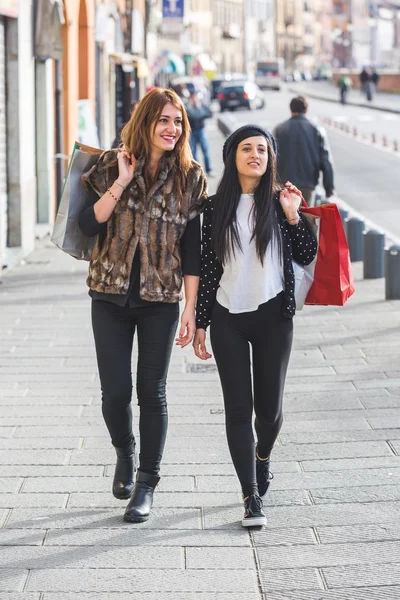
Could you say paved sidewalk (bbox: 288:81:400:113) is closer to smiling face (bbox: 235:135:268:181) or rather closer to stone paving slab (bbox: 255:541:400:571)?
smiling face (bbox: 235:135:268:181)

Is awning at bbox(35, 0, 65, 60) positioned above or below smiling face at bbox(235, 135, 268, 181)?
above

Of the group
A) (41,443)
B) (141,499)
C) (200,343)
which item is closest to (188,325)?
(200,343)

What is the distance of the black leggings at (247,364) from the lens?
5.14 metres

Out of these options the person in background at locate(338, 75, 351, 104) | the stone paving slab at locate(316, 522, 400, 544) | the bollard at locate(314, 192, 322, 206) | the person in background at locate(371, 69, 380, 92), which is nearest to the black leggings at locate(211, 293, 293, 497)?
the stone paving slab at locate(316, 522, 400, 544)

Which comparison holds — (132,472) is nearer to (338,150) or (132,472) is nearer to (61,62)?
(61,62)

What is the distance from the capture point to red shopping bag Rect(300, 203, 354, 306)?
5.27 metres

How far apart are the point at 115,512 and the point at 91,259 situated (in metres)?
1.05

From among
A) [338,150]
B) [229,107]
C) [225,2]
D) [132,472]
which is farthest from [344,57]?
[132,472]

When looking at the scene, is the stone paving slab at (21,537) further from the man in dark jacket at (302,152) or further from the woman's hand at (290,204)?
the man in dark jacket at (302,152)

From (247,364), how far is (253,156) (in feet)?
2.72

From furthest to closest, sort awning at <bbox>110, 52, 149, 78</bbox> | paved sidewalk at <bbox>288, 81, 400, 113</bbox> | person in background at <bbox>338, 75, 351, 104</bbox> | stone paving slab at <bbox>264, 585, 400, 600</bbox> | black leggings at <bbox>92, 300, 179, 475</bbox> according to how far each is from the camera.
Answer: person in background at <bbox>338, 75, 351, 104</bbox>, paved sidewalk at <bbox>288, 81, 400, 113</bbox>, awning at <bbox>110, 52, 149, 78</bbox>, black leggings at <bbox>92, 300, 179, 475</bbox>, stone paving slab at <bbox>264, 585, 400, 600</bbox>

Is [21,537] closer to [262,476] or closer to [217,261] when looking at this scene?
[262,476]

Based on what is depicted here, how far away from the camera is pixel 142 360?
5.31m

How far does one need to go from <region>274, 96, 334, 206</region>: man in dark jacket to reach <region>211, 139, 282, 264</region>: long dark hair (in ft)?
24.2
